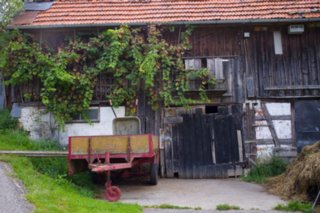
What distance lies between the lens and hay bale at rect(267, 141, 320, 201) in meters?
10.0

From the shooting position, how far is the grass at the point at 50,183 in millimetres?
8180

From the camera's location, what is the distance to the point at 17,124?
14.1m

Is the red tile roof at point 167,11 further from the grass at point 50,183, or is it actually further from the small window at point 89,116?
the grass at point 50,183

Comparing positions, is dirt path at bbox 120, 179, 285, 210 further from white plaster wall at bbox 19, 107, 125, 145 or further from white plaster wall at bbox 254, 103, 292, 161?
white plaster wall at bbox 19, 107, 125, 145

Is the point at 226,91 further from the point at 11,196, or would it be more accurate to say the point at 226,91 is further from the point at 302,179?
the point at 11,196

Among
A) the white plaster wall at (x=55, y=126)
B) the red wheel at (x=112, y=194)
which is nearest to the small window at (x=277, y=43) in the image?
the white plaster wall at (x=55, y=126)

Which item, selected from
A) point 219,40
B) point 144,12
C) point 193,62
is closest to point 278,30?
point 219,40

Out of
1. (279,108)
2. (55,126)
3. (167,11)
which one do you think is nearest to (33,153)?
(55,126)

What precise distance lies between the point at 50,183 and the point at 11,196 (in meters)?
1.75

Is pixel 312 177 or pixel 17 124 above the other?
pixel 17 124

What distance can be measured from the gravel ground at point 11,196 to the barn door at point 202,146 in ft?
18.7

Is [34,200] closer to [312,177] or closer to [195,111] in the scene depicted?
[312,177]

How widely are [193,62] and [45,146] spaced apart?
5352 mm

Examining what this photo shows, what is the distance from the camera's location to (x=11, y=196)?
27.0 feet
